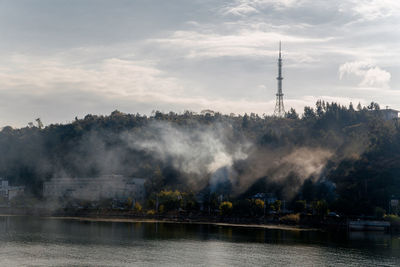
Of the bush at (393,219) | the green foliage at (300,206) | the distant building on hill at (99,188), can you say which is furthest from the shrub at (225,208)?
the distant building on hill at (99,188)

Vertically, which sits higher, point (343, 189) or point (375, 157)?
point (375, 157)

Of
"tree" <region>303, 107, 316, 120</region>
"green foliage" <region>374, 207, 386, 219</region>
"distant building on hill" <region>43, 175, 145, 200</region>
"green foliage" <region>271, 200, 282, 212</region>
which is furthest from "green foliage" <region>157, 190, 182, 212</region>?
"tree" <region>303, 107, 316, 120</region>

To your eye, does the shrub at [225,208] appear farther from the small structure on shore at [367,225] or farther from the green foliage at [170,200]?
the small structure on shore at [367,225]

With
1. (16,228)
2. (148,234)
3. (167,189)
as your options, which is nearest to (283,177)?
(167,189)

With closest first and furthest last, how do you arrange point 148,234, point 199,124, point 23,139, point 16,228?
point 148,234 → point 16,228 → point 199,124 → point 23,139

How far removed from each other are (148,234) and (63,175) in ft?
222

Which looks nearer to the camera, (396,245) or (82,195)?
(396,245)

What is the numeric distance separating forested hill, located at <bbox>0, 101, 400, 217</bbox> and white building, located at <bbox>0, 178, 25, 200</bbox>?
147 inches

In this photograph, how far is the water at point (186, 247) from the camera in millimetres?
51531

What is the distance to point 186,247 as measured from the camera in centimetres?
5975

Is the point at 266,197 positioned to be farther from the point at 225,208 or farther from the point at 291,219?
the point at 291,219

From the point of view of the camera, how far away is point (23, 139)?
162m

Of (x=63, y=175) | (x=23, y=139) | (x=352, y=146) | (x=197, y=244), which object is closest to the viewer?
(x=197, y=244)

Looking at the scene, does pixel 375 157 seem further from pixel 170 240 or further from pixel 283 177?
pixel 170 240
